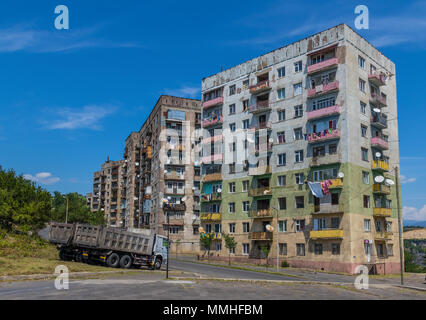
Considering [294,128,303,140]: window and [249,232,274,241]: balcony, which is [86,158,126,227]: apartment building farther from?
[294,128,303,140]: window

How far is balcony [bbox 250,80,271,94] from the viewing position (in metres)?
62.6

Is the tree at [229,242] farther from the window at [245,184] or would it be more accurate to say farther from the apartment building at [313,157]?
the window at [245,184]

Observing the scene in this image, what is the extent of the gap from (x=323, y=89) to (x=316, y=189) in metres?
12.8

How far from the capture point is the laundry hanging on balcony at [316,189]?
52206mm

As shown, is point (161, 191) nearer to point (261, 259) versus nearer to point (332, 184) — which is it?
point (261, 259)

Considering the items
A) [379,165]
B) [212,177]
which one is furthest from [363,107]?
[212,177]

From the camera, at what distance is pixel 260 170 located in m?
61.6

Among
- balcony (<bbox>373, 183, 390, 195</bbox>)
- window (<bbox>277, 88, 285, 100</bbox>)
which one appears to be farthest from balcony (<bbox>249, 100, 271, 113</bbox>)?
balcony (<bbox>373, 183, 390, 195</bbox>)

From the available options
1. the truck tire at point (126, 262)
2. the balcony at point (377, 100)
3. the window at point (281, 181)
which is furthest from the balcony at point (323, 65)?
the truck tire at point (126, 262)

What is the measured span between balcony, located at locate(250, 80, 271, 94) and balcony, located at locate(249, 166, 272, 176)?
1121 cm

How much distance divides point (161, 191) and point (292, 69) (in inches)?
1538

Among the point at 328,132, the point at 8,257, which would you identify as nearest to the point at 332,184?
the point at 328,132

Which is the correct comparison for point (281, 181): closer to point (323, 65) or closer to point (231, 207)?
point (231, 207)

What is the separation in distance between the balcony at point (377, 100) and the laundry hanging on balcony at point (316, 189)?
14157mm
